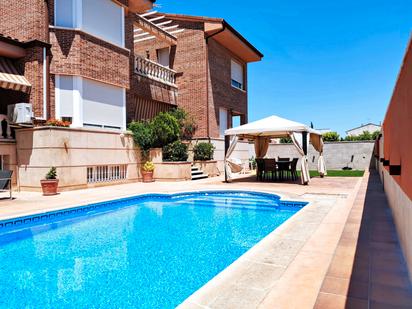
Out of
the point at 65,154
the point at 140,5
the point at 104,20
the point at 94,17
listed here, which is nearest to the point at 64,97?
the point at 65,154

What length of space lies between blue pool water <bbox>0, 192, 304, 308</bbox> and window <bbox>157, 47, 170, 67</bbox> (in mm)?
14319

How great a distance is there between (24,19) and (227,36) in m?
12.9

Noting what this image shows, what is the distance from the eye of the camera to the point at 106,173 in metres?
15.4

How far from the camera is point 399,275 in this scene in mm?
3797

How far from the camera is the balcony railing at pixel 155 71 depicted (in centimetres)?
1888

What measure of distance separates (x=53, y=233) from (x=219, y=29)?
16947mm

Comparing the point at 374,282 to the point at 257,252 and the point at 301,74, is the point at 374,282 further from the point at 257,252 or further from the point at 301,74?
the point at 301,74

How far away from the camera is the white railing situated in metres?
14.5

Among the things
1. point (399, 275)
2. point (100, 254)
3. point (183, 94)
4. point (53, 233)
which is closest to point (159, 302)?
point (100, 254)

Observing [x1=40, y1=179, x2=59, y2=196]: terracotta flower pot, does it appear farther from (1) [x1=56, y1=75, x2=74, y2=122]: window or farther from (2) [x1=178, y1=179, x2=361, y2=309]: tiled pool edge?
(2) [x1=178, y1=179, x2=361, y2=309]: tiled pool edge

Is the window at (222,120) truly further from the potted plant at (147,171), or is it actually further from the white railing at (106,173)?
the white railing at (106,173)

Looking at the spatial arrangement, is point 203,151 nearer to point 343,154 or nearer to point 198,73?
point 198,73

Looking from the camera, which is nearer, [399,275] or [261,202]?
[399,275]

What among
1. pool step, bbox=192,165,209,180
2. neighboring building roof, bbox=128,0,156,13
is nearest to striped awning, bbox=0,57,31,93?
neighboring building roof, bbox=128,0,156,13
